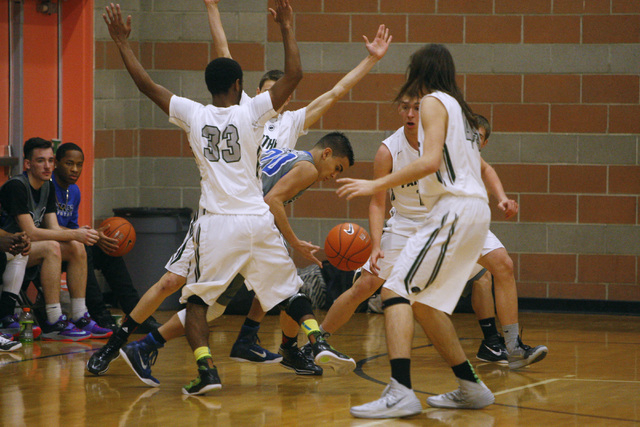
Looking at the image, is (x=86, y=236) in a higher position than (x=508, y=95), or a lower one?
lower

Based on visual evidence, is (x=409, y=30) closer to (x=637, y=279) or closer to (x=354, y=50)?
(x=354, y=50)

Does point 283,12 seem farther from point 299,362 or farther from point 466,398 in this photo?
point 466,398

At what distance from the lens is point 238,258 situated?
14.5ft

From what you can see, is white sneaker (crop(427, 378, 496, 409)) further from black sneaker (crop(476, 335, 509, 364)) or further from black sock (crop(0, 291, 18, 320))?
black sock (crop(0, 291, 18, 320))

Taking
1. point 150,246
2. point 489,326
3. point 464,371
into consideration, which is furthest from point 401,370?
point 150,246

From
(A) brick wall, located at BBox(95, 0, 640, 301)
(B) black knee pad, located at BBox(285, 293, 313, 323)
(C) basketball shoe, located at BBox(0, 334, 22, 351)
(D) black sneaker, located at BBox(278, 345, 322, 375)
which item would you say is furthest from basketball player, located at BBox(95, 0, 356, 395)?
(A) brick wall, located at BBox(95, 0, 640, 301)

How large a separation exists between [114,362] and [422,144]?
8.67 feet

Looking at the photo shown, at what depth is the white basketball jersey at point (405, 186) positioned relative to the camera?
5035 millimetres

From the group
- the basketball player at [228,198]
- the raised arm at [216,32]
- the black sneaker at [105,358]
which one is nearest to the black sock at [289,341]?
the basketball player at [228,198]

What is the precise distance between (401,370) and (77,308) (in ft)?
11.0

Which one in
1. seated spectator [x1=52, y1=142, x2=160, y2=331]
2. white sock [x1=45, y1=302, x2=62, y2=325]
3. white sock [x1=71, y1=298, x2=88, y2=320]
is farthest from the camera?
seated spectator [x1=52, y1=142, x2=160, y2=331]

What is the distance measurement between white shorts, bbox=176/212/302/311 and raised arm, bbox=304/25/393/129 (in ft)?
3.65

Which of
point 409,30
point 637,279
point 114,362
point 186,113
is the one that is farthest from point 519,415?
point 409,30

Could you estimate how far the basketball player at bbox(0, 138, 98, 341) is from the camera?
6.27 metres
